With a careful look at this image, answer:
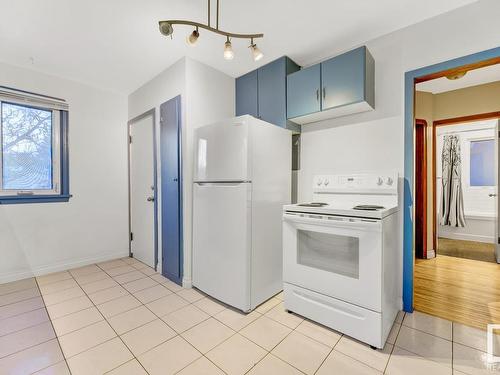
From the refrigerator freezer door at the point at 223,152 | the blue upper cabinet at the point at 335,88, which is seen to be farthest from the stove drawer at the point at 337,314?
the blue upper cabinet at the point at 335,88

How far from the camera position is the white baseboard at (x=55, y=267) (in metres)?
2.71

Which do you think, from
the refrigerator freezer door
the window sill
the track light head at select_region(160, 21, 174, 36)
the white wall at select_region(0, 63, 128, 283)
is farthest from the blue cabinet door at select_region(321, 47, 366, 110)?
the window sill

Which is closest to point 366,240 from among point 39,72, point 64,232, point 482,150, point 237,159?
point 237,159

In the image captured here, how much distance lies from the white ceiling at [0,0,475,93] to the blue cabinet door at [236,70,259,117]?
4.8 inches

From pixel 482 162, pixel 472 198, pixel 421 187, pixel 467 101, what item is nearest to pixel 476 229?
pixel 472 198

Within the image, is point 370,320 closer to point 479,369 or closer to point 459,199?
point 479,369

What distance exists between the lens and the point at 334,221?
1700 millimetres

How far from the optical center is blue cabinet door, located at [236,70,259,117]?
275 centimetres

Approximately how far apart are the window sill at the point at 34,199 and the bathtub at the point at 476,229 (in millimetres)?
6620

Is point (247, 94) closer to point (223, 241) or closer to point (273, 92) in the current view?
point (273, 92)

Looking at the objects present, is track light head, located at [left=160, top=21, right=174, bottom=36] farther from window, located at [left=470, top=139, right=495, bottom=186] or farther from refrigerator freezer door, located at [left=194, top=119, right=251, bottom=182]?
window, located at [left=470, top=139, right=495, bottom=186]

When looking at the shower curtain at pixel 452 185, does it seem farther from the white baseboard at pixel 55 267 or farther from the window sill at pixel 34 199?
the window sill at pixel 34 199

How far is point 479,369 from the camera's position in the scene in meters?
1.41

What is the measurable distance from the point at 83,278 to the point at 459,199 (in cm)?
627
